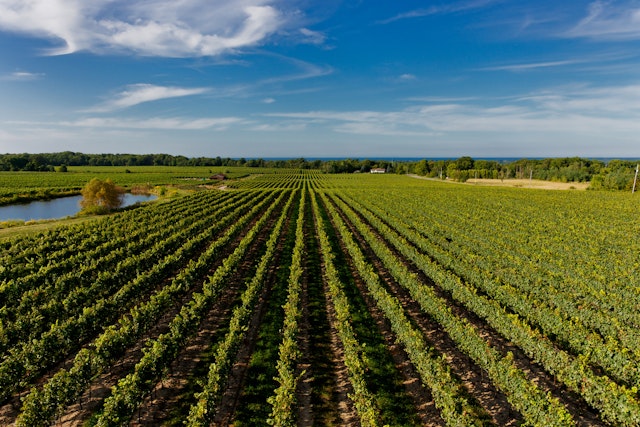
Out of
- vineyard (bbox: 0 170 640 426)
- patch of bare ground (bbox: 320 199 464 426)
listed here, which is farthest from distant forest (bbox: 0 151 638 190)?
patch of bare ground (bbox: 320 199 464 426)

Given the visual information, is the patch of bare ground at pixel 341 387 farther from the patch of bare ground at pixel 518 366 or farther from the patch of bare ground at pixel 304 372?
the patch of bare ground at pixel 518 366

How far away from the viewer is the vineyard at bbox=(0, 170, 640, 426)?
9.09 meters

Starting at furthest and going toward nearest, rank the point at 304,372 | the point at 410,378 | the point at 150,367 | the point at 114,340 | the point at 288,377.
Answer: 1. the point at 114,340
2. the point at 410,378
3. the point at 150,367
4. the point at 288,377
5. the point at 304,372

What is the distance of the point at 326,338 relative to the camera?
1334 centimetres

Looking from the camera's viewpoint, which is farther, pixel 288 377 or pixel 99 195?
pixel 99 195

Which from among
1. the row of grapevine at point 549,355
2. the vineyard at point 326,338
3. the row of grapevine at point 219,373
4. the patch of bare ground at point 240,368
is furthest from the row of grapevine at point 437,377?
the row of grapevine at point 219,373

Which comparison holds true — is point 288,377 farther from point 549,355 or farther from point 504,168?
point 504,168

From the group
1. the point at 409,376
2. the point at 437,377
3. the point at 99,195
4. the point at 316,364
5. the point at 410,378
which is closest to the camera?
the point at 437,377

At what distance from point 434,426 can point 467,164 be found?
179 meters

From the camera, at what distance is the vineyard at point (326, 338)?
29.8 feet

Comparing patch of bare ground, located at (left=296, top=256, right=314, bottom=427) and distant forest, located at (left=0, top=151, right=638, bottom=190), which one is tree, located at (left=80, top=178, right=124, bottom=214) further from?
distant forest, located at (left=0, top=151, right=638, bottom=190)

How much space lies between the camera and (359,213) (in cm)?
4353

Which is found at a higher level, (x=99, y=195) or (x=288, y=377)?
(x=99, y=195)

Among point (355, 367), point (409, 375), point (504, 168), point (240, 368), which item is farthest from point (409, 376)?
point (504, 168)
